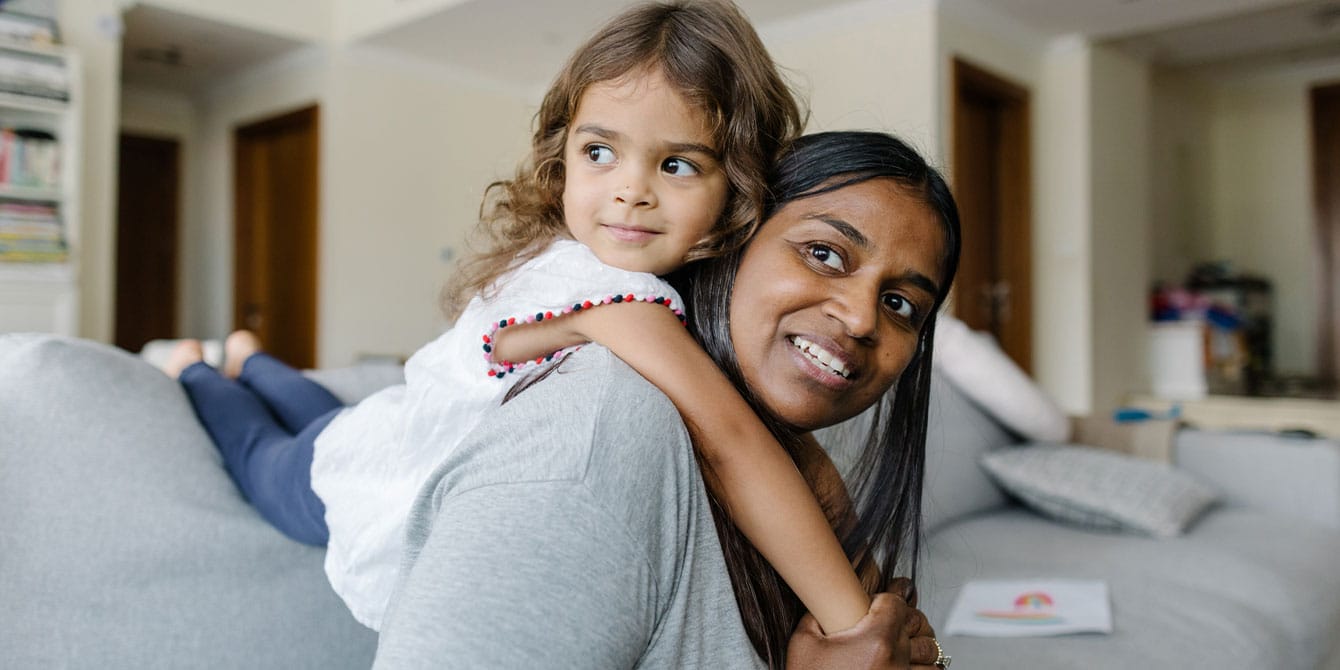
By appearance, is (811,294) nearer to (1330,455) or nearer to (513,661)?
(513,661)

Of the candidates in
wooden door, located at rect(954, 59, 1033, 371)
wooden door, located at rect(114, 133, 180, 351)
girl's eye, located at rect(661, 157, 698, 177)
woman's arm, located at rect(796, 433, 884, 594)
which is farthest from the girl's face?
wooden door, located at rect(114, 133, 180, 351)

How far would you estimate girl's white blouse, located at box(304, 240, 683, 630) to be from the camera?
863 mm

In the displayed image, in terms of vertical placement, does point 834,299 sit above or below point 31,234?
below

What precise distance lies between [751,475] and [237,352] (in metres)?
1.48

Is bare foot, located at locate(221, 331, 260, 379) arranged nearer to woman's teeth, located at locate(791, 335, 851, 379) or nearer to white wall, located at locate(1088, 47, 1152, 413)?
woman's teeth, located at locate(791, 335, 851, 379)

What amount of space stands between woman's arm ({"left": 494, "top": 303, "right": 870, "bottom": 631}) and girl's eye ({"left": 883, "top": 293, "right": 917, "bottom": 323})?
17cm

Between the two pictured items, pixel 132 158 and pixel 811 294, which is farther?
pixel 132 158

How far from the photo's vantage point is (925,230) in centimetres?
82

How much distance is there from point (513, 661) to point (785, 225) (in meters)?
0.45

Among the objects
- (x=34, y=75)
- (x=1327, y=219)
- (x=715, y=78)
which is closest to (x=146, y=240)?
(x=34, y=75)

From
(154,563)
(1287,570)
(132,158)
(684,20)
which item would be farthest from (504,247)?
(132,158)

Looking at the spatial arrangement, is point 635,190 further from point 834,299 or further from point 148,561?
point 148,561

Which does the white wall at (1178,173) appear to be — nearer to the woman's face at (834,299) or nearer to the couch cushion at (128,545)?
the woman's face at (834,299)

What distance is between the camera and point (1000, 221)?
550cm
